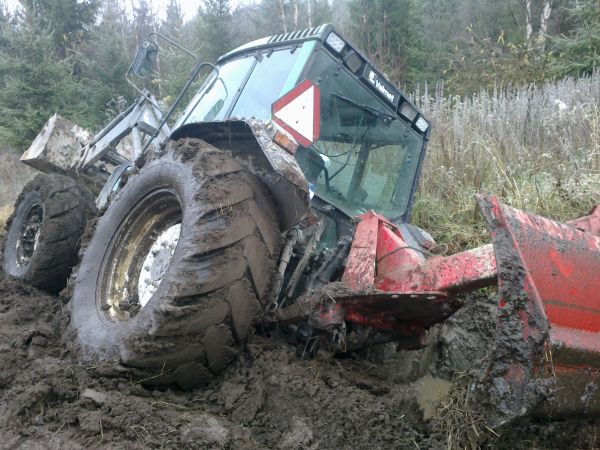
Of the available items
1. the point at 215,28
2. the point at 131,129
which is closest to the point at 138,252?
the point at 131,129

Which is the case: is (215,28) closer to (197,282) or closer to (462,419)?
(197,282)

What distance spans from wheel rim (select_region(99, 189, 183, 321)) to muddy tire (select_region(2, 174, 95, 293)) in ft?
2.46

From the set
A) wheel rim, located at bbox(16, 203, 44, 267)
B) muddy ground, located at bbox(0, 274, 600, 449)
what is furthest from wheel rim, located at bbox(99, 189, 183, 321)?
wheel rim, located at bbox(16, 203, 44, 267)

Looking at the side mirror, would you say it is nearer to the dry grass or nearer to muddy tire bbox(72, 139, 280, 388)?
muddy tire bbox(72, 139, 280, 388)

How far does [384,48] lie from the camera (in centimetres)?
1453

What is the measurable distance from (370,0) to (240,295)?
15.2m

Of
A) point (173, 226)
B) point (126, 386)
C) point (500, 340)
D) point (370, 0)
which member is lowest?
point (126, 386)

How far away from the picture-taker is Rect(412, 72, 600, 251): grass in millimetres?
4020

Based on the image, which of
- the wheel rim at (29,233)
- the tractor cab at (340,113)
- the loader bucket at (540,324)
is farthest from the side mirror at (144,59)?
the loader bucket at (540,324)

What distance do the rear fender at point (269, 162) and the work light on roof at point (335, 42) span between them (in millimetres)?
827

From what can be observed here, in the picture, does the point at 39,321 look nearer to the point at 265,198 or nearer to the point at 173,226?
the point at 173,226

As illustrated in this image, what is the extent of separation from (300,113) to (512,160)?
299 centimetres

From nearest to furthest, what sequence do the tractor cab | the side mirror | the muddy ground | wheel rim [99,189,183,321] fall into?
the muddy ground < wheel rim [99,189,183,321] < the tractor cab < the side mirror


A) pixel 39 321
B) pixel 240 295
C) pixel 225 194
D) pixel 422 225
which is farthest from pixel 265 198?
pixel 422 225
